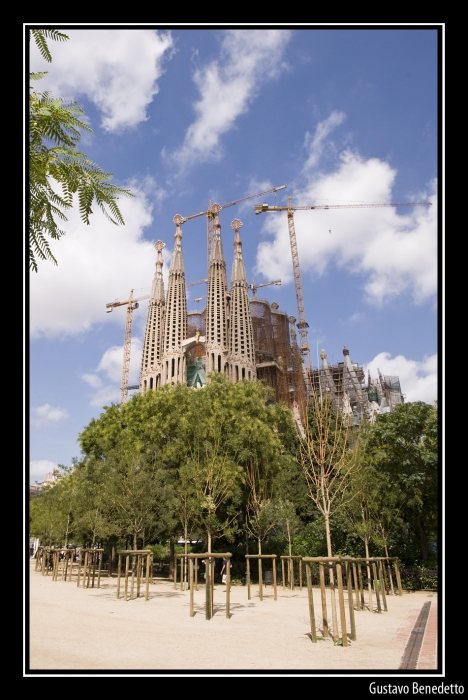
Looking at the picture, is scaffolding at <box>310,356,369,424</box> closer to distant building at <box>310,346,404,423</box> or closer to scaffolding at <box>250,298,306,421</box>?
distant building at <box>310,346,404,423</box>

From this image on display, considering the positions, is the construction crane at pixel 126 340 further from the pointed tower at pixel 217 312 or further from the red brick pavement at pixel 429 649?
the red brick pavement at pixel 429 649

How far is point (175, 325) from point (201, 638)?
4911 centimetres

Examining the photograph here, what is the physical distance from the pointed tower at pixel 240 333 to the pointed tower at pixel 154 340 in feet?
29.7

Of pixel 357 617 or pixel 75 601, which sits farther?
pixel 75 601

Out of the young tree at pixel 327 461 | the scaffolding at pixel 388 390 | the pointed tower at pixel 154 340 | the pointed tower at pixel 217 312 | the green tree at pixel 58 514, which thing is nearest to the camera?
the young tree at pixel 327 461

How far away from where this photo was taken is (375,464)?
18.6 metres

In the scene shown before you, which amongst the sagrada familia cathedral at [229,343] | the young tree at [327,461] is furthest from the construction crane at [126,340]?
the young tree at [327,461]

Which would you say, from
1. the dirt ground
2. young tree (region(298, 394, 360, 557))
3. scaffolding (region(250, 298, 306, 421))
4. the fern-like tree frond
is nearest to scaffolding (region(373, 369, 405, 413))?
scaffolding (region(250, 298, 306, 421))

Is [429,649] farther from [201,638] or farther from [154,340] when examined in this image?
[154,340]

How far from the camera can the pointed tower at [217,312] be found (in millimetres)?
52062
